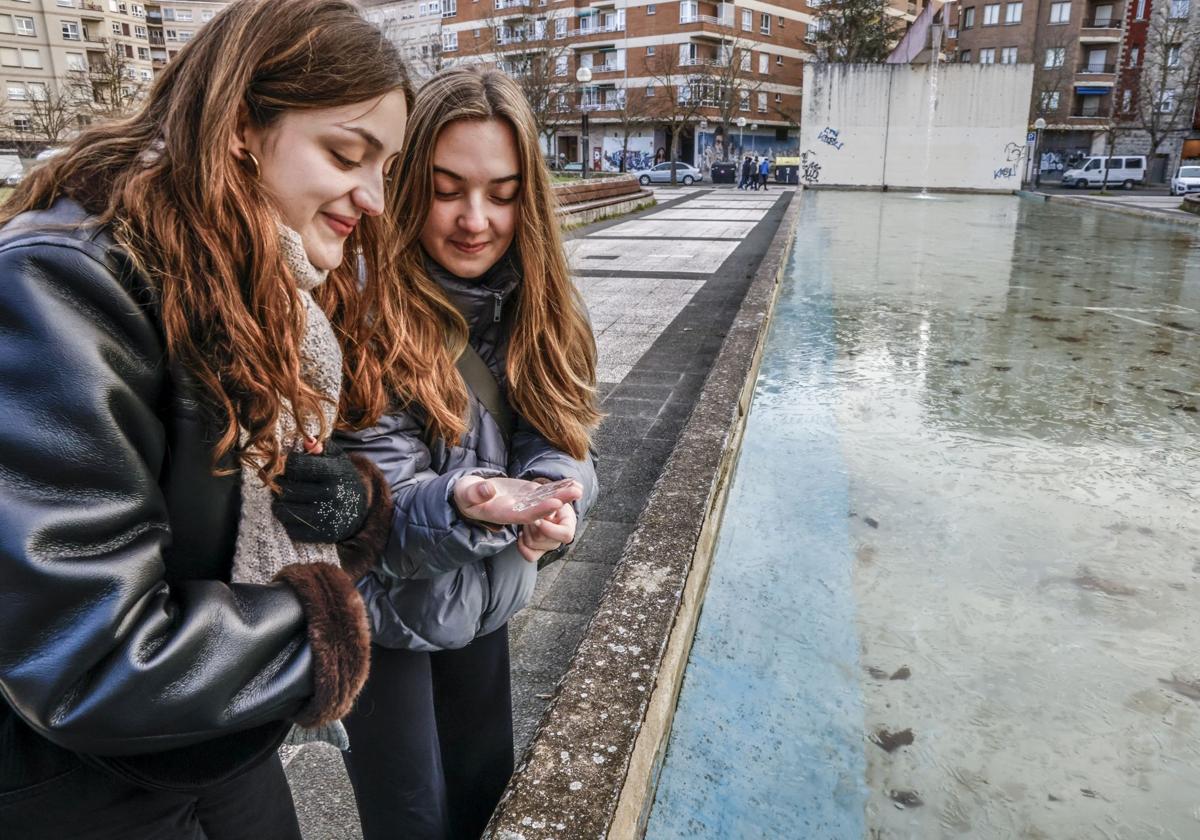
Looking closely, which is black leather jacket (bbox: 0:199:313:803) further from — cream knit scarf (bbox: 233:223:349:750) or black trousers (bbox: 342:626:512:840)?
black trousers (bbox: 342:626:512:840)

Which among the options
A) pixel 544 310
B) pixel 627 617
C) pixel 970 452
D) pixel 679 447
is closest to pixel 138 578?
pixel 544 310

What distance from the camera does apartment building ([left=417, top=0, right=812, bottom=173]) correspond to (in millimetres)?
48219

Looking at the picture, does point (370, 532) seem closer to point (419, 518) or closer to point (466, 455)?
point (419, 518)

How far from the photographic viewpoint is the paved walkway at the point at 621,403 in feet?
7.27

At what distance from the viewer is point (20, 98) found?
5312 cm

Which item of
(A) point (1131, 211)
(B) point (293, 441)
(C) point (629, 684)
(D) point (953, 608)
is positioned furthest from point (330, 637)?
(A) point (1131, 211)

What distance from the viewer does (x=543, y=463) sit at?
1.60 metres

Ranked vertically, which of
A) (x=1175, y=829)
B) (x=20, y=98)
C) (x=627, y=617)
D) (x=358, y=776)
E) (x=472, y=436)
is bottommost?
(x=1175, y=829)

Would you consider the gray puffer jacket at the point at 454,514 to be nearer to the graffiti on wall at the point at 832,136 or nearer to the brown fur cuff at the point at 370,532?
the brown fur cuff at the point at 370,532

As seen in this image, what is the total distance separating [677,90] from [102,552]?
172 feet

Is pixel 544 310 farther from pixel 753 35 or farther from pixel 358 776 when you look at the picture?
pixel 753 35

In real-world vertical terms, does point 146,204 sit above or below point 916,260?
above

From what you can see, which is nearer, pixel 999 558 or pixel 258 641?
pixel 258 641

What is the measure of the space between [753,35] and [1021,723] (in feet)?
185
